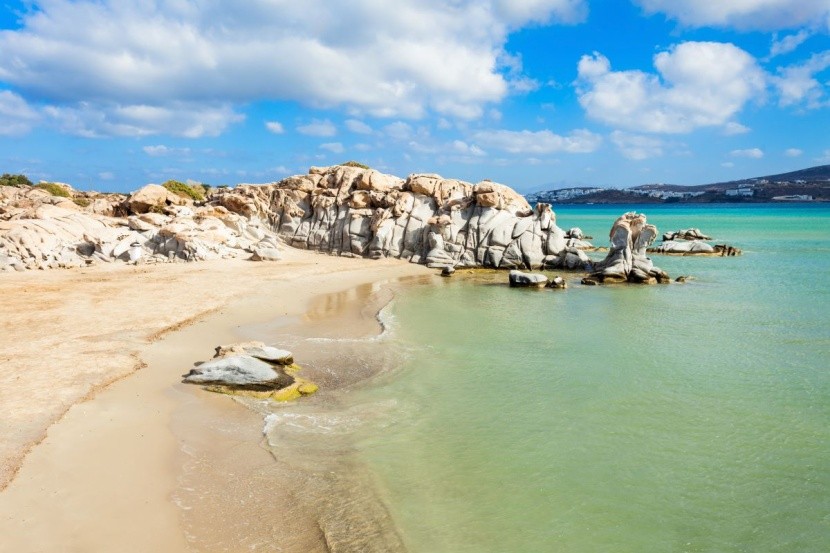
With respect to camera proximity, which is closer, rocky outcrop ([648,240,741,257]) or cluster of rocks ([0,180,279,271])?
cluster of rocks ([0,180,279,271])

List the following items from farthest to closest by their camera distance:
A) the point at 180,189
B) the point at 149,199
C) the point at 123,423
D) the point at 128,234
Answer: the point at 180,189, the point at 149,199, the point at 128,234, the point at 123,423

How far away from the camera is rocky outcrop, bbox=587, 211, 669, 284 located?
33062 millimetres

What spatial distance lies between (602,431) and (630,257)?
24534 mm

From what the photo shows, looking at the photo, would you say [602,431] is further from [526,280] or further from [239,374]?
[526,280]

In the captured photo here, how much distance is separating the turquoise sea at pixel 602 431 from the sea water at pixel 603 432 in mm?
40

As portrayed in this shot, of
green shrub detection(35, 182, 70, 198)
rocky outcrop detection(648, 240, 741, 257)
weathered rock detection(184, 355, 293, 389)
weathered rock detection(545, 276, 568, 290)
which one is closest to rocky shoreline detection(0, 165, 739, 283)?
rocky outcrop detection(648, 240, 741, 257)

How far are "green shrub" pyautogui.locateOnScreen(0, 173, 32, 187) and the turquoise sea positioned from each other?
7110 centimetres

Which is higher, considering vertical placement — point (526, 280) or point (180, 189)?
point (180, 189)

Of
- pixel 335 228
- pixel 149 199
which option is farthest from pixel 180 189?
pixel 335 228

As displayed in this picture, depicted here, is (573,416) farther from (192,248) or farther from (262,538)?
(192,248)

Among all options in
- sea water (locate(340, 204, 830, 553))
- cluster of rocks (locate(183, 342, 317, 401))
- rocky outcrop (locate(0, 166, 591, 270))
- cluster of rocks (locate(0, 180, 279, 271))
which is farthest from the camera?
rocky outcrop (locate(0, 166, 591, 270))

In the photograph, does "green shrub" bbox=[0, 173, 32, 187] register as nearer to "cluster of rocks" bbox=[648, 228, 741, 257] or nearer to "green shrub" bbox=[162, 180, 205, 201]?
"green shrub" bbox=[162, 180, 205, 201]

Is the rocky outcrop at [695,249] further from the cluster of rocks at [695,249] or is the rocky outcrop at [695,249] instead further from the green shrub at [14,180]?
the green shrub at [14,180]

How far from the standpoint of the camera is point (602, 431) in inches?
467
